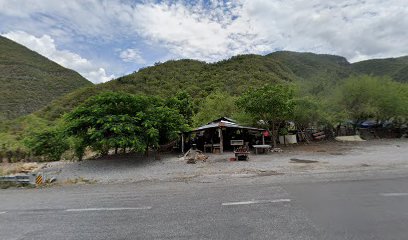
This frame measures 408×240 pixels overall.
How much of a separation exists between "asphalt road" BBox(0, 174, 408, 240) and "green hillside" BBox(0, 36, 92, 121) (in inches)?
1565

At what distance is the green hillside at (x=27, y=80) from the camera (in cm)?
4247

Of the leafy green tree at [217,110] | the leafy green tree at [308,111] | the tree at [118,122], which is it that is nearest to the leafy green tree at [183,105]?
the leafy green tree at [217,110]

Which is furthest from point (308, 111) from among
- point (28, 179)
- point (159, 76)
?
point (159, 76)

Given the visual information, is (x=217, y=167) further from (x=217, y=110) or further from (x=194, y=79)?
(x=194, y=79)

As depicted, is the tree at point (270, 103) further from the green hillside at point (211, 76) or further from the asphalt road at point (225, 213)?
the green hillside at point (211, 76)

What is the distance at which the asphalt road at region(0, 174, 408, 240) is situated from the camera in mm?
4430

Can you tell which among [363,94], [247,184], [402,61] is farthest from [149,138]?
[402,61]

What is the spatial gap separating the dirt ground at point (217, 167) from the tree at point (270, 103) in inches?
200

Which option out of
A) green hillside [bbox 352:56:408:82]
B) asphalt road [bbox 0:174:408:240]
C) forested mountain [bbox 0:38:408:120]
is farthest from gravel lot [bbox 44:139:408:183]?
green hillside [bbox 352:56:408:82]

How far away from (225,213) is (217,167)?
7.56 meters

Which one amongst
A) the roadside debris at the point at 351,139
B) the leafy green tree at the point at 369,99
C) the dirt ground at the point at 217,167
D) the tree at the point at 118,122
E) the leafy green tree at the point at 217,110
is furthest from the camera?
the leafy green tree at the point at 217,110

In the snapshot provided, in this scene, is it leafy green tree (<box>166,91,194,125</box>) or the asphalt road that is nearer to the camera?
the asphalt road

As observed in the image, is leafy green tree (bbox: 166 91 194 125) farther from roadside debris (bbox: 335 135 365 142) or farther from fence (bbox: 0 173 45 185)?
fence (bbox: 0 173 45 185)

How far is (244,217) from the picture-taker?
5.12 m
